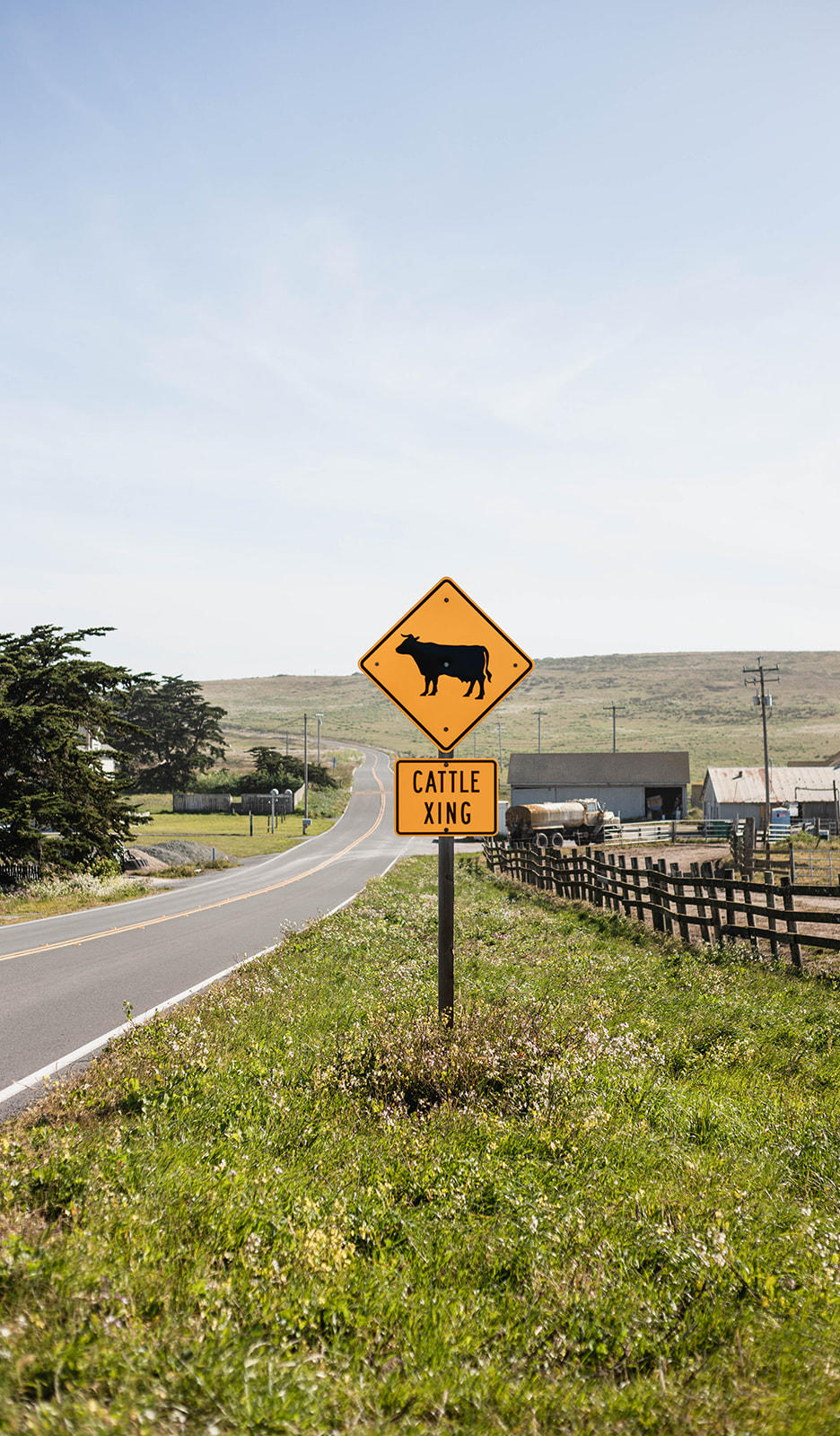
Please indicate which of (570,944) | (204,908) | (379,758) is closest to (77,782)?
(204,908)

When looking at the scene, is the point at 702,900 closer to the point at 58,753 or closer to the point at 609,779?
the point at 58,753

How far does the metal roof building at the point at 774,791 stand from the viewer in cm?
6194

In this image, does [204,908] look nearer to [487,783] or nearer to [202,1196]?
[487,783]

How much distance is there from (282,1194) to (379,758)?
4768 inches

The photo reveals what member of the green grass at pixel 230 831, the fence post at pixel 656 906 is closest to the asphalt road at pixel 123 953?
the fence post at pixel 656 906

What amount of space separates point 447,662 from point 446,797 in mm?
1031

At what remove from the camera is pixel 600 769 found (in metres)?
72.2

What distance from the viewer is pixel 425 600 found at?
6.52 metres

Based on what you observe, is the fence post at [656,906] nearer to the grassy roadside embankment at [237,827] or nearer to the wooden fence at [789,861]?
the wooden fence at [789,861]

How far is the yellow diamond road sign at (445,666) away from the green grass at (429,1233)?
7.52 feet

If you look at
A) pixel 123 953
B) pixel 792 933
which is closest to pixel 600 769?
pixel 123 953

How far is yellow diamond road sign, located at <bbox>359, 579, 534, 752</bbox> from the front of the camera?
630 centimetres

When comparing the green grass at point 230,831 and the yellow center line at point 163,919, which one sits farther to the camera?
the green grass at point 230,831

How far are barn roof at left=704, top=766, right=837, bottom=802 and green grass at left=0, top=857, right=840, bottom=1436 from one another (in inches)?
2329
